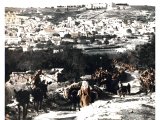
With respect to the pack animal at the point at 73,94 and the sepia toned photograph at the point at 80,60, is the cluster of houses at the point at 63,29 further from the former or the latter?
the pack animal at the point at 73,94

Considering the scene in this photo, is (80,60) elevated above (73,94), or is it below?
above

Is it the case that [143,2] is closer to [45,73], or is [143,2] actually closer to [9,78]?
[45,73]

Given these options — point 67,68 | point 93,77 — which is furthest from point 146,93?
point 67,68

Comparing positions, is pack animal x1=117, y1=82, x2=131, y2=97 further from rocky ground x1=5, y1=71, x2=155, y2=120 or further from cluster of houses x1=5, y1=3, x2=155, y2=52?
cluster of houses x1=5, y1=3, x2=155, y2=52

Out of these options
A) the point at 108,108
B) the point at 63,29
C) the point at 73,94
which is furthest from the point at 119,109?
the point at 63,29

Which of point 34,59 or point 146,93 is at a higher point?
point 34,59

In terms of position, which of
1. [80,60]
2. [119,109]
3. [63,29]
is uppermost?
[63,29]

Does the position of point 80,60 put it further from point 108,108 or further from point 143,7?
point 143,7

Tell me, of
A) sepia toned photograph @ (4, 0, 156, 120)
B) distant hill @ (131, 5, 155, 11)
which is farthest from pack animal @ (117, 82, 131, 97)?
distant hill @ (131, 5, 155, 11)
